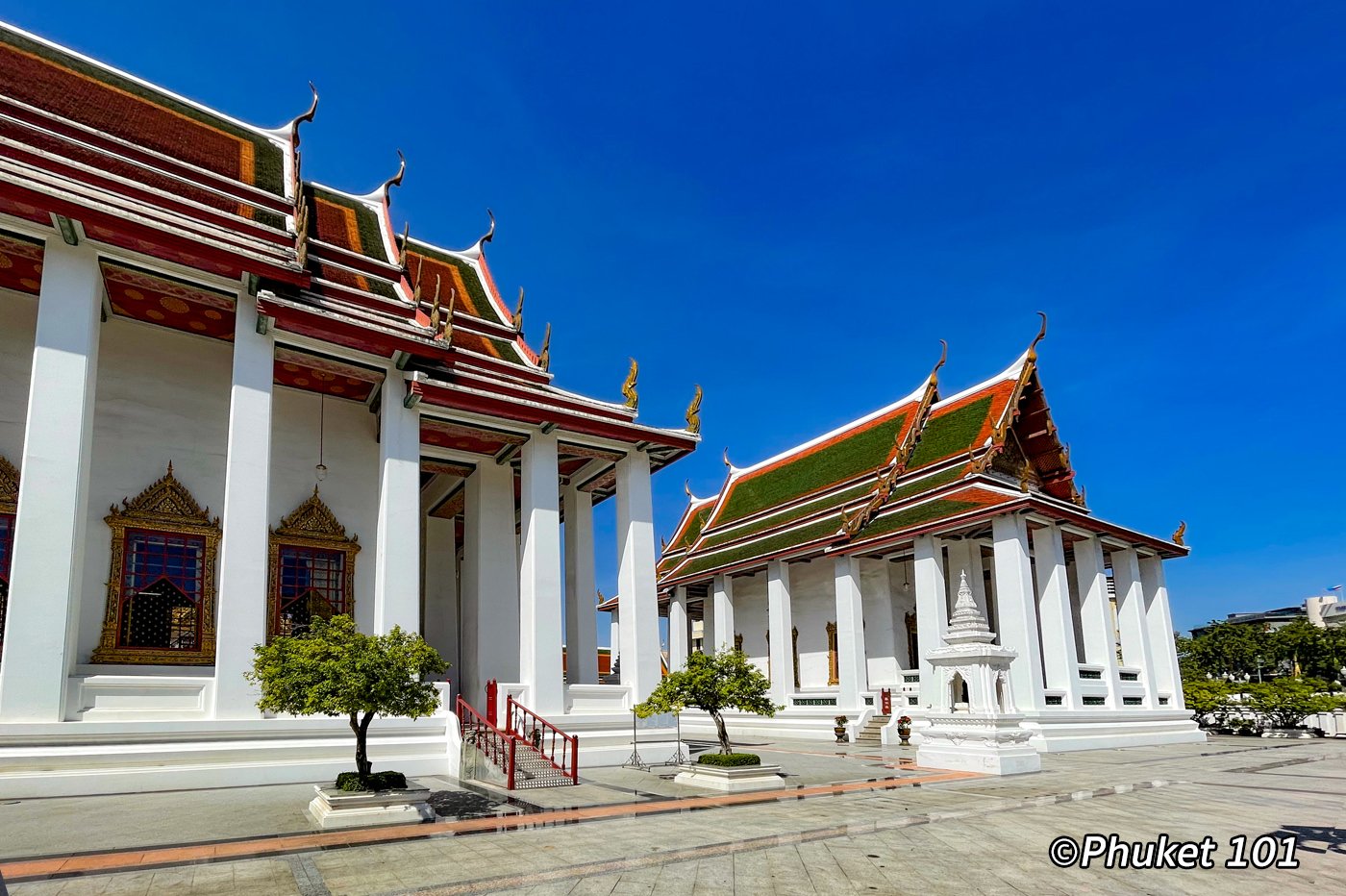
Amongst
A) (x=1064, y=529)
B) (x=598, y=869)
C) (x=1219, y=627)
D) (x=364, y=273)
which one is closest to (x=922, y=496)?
(x=1064, y=529)

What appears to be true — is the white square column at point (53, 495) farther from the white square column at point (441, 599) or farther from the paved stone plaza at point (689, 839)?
the white square column at point (441, 599)

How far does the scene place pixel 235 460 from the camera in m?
11.3

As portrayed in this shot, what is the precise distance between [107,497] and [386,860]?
8871 mm

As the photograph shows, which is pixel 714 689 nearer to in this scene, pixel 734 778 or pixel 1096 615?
pixel 734 778

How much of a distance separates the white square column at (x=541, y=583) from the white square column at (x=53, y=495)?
238 inches

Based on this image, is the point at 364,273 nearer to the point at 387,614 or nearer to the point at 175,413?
the point at 175,413

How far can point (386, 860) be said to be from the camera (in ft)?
21.1

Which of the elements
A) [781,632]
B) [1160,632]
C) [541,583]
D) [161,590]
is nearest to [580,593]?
[541,583]

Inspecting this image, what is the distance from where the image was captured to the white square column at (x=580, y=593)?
16359 mm

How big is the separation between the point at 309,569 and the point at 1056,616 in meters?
16.2

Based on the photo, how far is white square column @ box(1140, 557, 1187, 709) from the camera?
22797mm

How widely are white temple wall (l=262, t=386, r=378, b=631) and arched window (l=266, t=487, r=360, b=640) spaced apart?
0.16 meters

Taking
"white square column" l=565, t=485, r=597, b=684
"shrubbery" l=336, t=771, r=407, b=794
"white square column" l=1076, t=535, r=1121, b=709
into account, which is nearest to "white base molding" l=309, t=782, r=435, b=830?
"shrubbery" l=336, t=771, r=407, b=794

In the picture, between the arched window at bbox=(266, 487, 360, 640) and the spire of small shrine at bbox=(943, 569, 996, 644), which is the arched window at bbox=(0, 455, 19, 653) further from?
the spire of small shrine at bbox=(943, 569, 996, 644)
